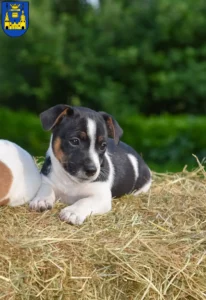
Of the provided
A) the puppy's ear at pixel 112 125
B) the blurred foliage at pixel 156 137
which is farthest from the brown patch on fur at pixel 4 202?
the blurred foliage at pixel 156 137

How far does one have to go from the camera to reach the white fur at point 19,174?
592cm

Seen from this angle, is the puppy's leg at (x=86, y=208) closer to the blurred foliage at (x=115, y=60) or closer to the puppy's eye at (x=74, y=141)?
the puppy's eye at (x=74, y=141)

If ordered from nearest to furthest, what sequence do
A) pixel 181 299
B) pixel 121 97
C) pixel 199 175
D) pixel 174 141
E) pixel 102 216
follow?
pixel 181 299, pixel 102 216, pixel 199 175, pixel 174 141, pixel 121 97

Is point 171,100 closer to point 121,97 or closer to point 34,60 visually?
point 121,97

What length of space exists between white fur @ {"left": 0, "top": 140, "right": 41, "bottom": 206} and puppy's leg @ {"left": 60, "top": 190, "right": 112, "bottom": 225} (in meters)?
0.45

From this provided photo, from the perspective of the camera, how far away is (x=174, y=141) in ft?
46.8

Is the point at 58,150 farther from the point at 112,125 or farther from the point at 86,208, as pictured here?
the point at 86,208

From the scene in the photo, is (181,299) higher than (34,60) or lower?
higher

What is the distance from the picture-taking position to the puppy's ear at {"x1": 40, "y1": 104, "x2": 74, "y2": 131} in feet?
19.9

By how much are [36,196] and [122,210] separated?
0.75 meters

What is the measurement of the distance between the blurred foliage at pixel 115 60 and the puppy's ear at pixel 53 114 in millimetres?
11304

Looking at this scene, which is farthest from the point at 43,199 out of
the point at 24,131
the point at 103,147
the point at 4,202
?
the point at 24,131

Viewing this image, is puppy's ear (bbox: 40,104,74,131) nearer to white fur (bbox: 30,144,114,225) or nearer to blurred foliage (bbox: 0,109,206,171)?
white fur (bbox: 30,144,114,225)

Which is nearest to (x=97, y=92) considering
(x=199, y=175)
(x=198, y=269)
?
(x=199, y=175)
